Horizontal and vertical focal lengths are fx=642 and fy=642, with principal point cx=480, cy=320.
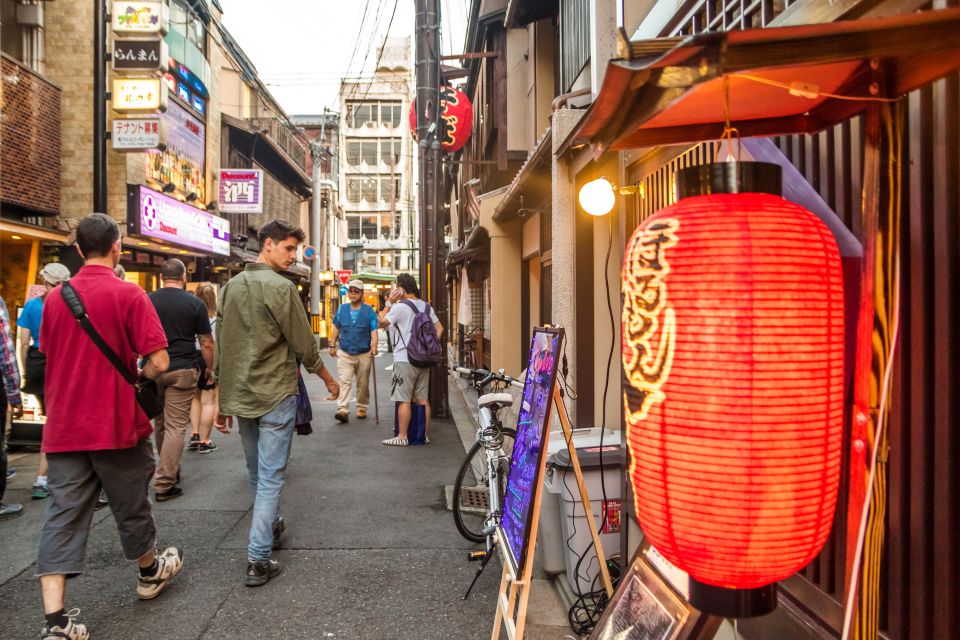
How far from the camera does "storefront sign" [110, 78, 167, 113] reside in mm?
12992

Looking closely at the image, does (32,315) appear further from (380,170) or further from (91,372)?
(380,170)

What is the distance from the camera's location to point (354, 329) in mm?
10523

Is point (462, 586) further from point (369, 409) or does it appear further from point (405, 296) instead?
point (369, 409)

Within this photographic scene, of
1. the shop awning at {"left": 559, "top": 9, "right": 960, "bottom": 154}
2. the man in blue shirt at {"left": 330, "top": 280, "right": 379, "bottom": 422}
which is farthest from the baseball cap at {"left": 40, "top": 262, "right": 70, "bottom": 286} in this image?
the shop awning at {"left": 559, "top": 9, "right": 960, "bottom": 154}

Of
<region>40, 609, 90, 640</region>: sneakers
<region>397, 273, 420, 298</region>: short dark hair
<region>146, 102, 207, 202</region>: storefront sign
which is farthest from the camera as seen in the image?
<region>146, 102, 207, 202</region>: storefront sign

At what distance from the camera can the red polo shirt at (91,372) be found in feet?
11.8

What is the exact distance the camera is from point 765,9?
312 centimetres

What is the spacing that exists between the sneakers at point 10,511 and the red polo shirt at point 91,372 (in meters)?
2.79

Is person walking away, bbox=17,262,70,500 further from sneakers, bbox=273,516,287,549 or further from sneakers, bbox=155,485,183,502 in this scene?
sneakers, bbox=273,516,287,549

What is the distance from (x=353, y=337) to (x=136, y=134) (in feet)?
22.5

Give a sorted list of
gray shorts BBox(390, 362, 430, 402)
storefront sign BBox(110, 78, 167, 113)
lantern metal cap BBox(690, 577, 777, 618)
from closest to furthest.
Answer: lantern metal cap BBox(690, 577, 777, 618)
gray shorts BBox(390, 362, 430, 402)
storefront sign BBox(110, 78, 167, 113)

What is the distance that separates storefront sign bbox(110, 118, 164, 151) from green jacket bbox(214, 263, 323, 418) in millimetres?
10281

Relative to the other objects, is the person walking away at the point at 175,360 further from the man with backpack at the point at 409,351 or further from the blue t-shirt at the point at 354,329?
the blue t-shirt at the point at 354,329

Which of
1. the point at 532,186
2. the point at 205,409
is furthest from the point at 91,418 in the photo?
the point at 532,186
